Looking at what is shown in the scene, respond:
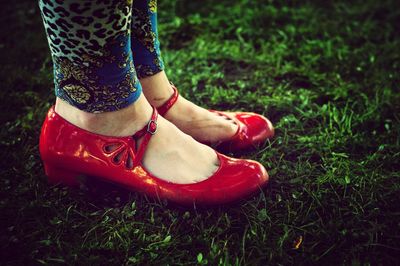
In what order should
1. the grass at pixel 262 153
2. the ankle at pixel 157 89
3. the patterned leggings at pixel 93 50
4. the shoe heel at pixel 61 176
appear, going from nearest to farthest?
1. the patterned leggings at pixel 93 50
2. the grass at pixel 262 153
3. the shoe heel at pixel 61 176
4. the ankle at pixel 157 89

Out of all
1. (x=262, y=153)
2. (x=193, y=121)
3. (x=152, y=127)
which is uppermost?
(x=152, y=127)

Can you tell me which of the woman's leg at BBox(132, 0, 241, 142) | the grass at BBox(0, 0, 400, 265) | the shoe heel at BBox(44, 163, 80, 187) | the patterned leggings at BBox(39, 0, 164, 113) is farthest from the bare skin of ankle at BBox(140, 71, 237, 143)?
the shoe heel at BBox(44, 163, 80, 187)

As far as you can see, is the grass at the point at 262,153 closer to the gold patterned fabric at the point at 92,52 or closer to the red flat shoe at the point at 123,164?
the red flat shoe at the point at 123,164

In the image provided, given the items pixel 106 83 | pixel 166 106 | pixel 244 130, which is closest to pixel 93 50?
pixel 106 83

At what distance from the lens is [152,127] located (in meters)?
1.22

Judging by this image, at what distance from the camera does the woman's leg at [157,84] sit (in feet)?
4.23

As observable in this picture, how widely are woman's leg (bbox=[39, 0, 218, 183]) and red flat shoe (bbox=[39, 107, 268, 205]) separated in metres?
0.02

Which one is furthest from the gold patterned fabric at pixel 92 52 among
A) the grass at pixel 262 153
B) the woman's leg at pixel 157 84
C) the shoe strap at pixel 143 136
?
the grass at pixel 262 153

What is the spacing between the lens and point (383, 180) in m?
1.34

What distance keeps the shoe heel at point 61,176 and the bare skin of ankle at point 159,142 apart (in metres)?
0.18

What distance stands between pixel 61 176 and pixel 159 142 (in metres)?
0.34

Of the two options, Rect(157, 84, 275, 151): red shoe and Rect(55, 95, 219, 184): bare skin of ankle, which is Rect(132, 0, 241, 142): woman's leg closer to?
Rect(157, 84, 275, 151): red shoe

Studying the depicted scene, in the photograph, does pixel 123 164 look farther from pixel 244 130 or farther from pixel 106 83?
pixel 244 130

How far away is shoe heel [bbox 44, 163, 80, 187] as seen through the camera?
1.26 metres
